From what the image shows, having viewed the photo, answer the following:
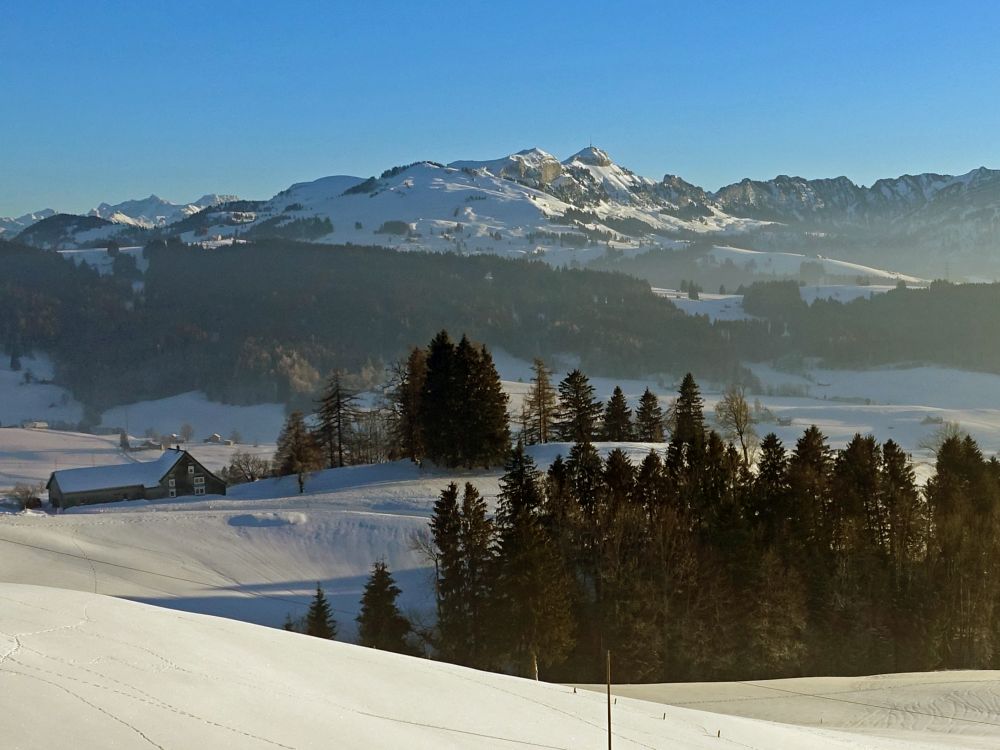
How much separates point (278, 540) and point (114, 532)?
9616 millimetres

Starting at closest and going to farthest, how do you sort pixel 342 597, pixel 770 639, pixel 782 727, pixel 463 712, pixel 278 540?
pixel 463 712, pixel 782 727, pixel 770 639, pixel 342 597, pixel 278 540

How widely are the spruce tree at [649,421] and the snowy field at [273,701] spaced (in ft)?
145

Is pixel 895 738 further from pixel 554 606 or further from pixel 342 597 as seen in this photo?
pixel 342 597

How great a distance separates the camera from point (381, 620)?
40281 millimetres

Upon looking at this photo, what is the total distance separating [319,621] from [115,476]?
35.5 m

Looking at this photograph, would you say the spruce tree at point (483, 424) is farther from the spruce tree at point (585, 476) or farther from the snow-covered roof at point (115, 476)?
the snow-covered roof at point (115, 476)

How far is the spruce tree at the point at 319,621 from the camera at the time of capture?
3975 centimetres

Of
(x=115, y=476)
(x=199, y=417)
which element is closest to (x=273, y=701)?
(x=115, y=476)

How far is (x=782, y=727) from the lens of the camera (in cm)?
2792

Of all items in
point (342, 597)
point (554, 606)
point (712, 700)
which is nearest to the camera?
point (712, 700)

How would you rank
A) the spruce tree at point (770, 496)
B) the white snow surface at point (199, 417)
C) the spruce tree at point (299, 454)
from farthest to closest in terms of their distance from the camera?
the white snow surface at point (199, 417) → the spruce tree at point (299, 454) → the spruce tree at point (770, 496)

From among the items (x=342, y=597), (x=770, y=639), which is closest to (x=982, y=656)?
(x=770, y=639)

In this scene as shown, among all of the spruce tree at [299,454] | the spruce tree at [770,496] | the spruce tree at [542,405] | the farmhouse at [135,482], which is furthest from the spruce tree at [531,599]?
the farmhouse at [135,482]

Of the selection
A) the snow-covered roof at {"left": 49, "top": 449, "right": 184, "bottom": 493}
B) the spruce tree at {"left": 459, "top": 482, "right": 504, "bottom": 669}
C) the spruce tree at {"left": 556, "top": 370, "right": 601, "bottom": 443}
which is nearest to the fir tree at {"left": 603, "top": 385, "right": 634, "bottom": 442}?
the spruce tree at {"left": 556, "top": 370, "right": 601, "bottom": 443}
